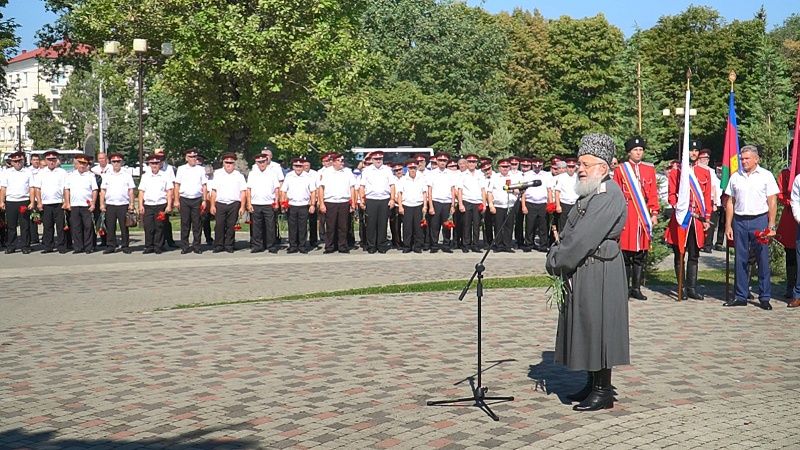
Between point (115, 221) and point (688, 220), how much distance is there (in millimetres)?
12408

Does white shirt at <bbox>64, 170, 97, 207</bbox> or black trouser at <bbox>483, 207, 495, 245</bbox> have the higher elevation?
white shirt at <bbox>64, 170, 97, 207</bbox>

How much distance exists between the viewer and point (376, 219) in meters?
21.7

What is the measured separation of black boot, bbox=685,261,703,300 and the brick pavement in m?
1.29

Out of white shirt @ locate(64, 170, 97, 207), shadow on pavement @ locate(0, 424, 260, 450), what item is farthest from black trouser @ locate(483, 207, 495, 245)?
shadow on pavement @ locate(0, 424, 260, 450)

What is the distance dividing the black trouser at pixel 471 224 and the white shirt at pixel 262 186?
415 cm

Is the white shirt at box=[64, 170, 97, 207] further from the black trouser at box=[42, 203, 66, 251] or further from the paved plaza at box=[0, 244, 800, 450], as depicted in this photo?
the paved plaza at box=[0, 244, 800, 450]

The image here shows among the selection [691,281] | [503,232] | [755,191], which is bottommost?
[691,281]

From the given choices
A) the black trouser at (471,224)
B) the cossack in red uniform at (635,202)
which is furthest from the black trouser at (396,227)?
the cossack in red uniform at (635,202)

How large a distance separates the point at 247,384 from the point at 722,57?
2737 inches

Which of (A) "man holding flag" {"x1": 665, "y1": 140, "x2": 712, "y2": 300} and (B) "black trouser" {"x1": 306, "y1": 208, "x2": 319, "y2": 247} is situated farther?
(B) "black trouser" {"x1": 306, "y1": 208, "x2": 319, "y2": 247}

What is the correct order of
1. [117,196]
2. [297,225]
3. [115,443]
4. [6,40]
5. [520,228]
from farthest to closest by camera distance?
[6,40] < [520,228] < [297,225] < [117,196] < [115,443]

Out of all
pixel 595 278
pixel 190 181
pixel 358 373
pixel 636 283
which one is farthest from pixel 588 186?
pixel 190 181

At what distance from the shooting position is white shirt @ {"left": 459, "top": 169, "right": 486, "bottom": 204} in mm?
22328

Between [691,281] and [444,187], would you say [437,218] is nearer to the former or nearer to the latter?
[444,187]
